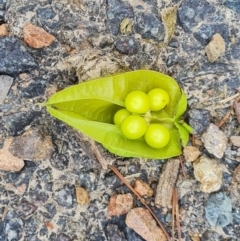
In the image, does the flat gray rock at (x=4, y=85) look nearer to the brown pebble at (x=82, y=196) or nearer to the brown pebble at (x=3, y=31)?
the brown pebble at (x=3, y=31)

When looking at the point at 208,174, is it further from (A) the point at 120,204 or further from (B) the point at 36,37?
(B) the point at 36,37

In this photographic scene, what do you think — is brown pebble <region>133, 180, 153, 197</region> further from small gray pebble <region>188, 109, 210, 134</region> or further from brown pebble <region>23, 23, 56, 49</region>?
brown pebble <region>23, 23, 56, 49</region>

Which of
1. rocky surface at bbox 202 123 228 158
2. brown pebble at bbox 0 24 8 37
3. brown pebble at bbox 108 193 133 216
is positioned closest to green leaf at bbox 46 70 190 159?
rocky surface at bbox 202 123 228 158

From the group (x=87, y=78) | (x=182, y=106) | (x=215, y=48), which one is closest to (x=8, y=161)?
(x=87, y=78)

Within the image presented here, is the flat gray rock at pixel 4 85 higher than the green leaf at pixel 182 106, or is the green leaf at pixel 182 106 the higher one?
the green leaf at pixel 182 106

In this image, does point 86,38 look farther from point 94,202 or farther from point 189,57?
point 94,202

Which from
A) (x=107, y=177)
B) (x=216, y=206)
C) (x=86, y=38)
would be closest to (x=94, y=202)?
(x=107, y=177)

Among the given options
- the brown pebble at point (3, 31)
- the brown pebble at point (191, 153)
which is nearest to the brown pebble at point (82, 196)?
the brown pebble at point (191, 153)
